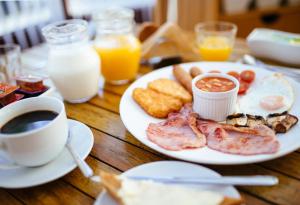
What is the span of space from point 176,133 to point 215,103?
0.57 feet

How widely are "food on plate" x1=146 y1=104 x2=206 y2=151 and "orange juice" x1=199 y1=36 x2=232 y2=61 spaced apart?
0.50 meters

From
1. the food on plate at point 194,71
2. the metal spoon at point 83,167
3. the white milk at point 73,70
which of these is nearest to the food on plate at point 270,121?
the food on plate at point 194,71

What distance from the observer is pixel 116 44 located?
1.25m

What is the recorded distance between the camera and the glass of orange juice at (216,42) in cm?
137

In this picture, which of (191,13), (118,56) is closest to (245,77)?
(118,56)

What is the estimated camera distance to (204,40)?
1450mm

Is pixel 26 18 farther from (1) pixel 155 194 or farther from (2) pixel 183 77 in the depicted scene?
(1) pixel 155 194

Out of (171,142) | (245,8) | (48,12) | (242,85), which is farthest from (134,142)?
(245,8)

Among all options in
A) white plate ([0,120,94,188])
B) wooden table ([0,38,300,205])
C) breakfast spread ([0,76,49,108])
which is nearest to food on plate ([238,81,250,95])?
wooden table ([0,38,300,205])

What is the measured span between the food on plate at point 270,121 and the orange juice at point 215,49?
0.52 m

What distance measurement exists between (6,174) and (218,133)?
22.4 inches

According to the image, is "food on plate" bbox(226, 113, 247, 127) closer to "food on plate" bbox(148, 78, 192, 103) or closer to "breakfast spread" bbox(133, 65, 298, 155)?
"breakfast spread" bbox(133, 65, 298, 155)

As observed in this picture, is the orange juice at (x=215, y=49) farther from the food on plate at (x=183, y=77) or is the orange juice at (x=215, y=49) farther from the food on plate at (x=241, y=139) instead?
the food on plate at (x=241, y=139)

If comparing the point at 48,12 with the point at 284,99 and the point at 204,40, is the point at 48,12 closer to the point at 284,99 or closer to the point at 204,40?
the point at 204,40
